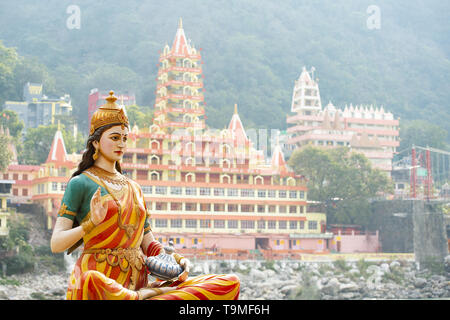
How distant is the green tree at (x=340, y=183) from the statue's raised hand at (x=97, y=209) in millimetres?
23865

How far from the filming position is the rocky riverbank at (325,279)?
2133 centimetres

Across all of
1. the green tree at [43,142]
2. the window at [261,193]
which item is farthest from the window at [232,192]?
the green tree at [43,142]

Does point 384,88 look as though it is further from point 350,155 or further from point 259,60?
point 350,155

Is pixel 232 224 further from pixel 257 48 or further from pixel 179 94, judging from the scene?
pixel 257 48

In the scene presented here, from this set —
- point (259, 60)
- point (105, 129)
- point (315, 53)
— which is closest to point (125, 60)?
point (259, 60)

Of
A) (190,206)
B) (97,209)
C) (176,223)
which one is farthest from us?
(190,206)

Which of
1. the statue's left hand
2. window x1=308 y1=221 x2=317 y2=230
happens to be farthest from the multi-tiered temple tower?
the statue's left hand

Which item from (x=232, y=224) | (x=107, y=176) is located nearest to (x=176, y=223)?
(x=232, y=224)

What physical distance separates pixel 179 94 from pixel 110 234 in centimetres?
2256

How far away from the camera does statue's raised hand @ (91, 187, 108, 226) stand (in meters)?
2.88

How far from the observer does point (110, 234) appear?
300cm

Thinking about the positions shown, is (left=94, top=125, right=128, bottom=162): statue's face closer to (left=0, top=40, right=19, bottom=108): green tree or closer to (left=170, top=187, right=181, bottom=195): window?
(left=170, top=187, right=181, bottom=195): window

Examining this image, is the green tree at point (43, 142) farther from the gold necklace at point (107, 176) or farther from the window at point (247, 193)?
the gold necklace at point (107, 176)

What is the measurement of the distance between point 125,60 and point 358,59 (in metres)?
16.2
